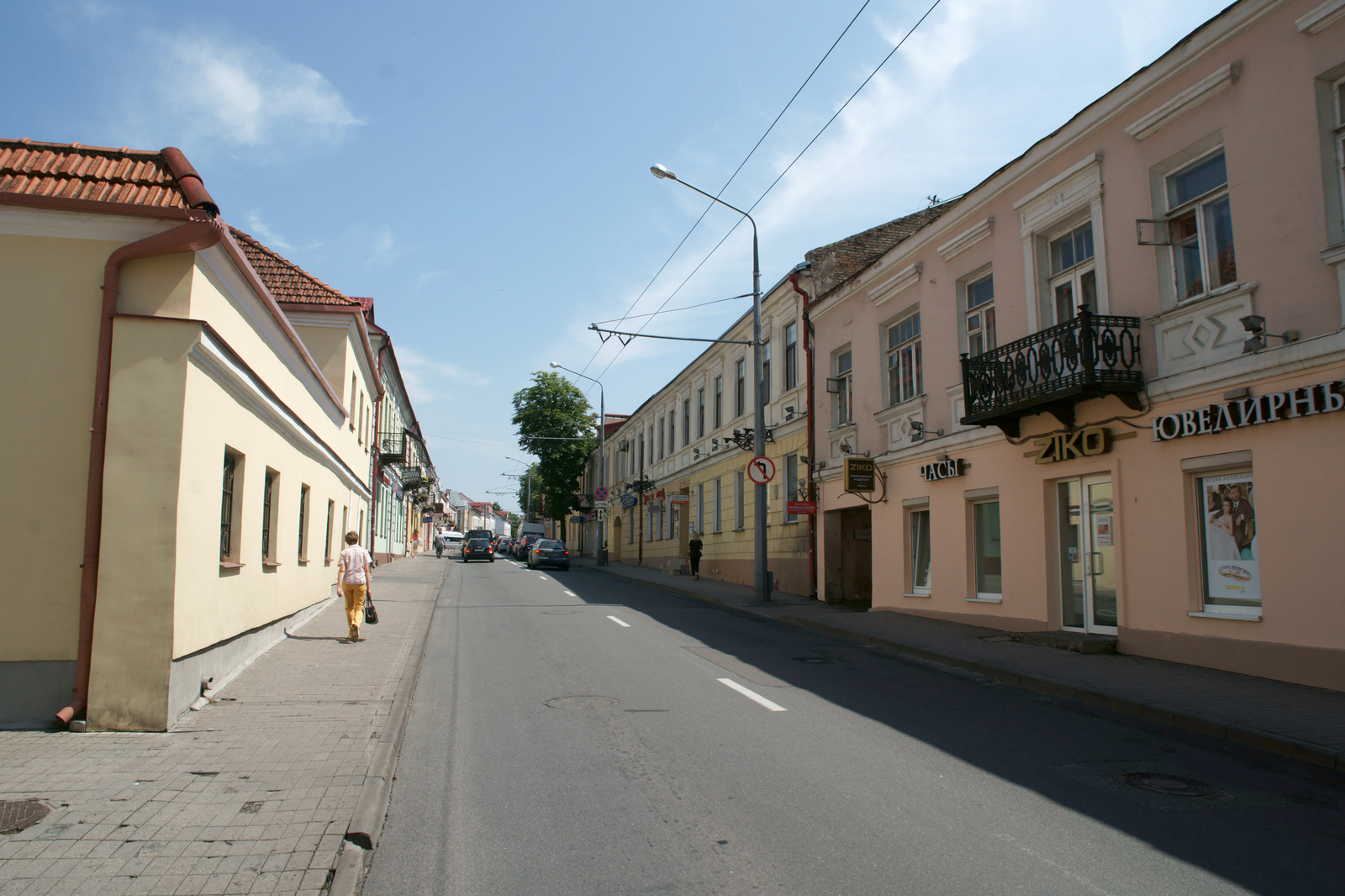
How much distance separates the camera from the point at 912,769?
6.00 m

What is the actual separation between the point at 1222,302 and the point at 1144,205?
2076 mm

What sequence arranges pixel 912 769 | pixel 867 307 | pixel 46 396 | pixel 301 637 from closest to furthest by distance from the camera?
pixel 912 769 → pixel 46 396 → pixel 301 637 → pixel 867 307

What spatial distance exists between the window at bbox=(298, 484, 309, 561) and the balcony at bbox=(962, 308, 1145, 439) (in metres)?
10.9

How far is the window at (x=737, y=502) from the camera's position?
28625 millimetres

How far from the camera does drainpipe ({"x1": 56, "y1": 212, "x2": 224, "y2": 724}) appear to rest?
6652mm

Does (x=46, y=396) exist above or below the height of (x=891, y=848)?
above

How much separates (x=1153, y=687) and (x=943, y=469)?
23.8 feet

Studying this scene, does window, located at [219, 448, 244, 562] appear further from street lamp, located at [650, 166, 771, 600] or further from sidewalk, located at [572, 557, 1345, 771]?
street lamp, located at [650, 166, 771, 600]

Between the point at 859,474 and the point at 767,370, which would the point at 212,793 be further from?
the point at 767,370

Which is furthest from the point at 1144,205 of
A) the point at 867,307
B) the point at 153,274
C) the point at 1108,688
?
the point at 153,274

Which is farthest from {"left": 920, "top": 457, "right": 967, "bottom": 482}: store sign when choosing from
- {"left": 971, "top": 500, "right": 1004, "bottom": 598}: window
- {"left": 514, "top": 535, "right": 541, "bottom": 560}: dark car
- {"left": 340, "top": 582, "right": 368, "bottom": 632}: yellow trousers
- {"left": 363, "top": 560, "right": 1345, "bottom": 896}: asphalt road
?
{"left": 514, "top": 535, "right": 541, "bottom": 560}: dark car

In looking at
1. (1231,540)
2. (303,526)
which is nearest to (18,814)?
(303,526)

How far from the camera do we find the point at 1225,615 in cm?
1005

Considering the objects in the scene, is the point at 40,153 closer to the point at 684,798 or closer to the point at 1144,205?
the point at 684,798
